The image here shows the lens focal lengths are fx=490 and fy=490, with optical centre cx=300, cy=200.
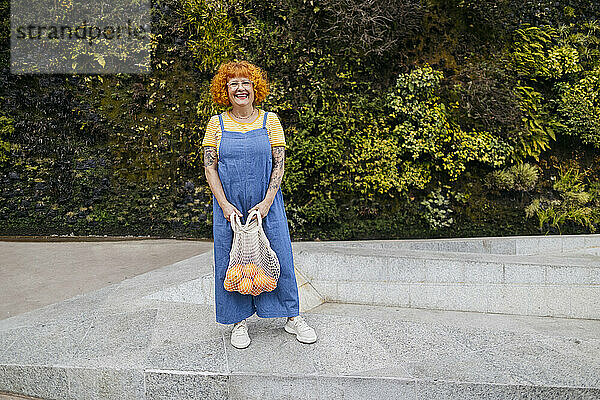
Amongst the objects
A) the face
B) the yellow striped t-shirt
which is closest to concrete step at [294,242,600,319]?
the yellow striped t-shirt

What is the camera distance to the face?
2.67 metres

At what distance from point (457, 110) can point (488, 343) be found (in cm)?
463

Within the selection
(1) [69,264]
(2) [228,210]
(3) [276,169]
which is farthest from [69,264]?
(3) [276,169]

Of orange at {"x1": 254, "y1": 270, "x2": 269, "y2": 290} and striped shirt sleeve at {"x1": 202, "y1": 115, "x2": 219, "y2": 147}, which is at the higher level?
striped shirt sleeve at {"x1": 202, "y1": 115, "x2": 219, "y2": 147}

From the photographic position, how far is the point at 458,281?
14.5 feet

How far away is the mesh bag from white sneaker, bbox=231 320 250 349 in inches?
10.0

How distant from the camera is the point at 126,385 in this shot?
8.29 feet

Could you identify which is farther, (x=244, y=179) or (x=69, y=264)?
(x=69, y=264)

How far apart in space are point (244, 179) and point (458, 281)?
101 inches

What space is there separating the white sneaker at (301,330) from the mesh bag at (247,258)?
34 cm

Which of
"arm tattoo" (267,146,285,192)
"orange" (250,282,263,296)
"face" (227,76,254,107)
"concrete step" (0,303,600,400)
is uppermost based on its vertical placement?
"face" (227,76,254,107)

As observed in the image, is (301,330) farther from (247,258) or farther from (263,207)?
(263,207)

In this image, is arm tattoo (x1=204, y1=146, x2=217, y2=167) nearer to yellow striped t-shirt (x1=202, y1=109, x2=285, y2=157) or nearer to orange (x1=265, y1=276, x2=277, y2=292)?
yellow striped t-shirt (x1=202, y1=109, x2=285, y2=157)

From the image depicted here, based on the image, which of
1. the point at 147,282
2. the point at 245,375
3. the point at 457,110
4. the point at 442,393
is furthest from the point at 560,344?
the point at 457,110
